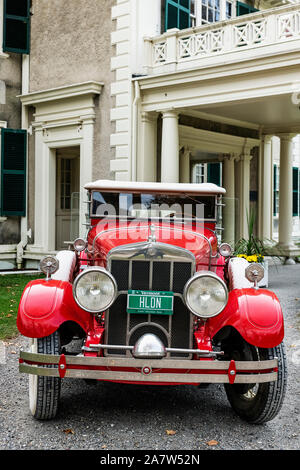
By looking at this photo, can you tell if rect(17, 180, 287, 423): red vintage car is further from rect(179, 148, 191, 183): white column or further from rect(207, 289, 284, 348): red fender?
rect(179, 148, 191, 183): white column

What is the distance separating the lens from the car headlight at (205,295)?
3.77 meters

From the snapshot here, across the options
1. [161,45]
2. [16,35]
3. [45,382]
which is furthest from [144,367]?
[16,35]

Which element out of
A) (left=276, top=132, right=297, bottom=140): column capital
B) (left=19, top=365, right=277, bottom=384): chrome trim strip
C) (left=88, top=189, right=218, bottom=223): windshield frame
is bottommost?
(left=19, top=365, right=277, bottom=384): chrome trim strip

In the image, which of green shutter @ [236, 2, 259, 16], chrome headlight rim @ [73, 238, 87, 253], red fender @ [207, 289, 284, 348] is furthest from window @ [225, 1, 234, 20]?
red fender @ [207, 289, 284, 348]

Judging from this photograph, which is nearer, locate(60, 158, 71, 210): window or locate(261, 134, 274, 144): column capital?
locate(60, 158, 71, 210): window

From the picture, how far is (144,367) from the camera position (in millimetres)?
3621

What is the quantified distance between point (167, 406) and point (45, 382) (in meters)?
1.04

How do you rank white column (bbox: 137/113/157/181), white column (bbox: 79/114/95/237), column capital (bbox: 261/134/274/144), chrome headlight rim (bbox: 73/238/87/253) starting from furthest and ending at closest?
column capital (bbox: 261/134/274/144), white column (bbox: 79/114/95/237), white column (bbox: 137/113/157/181), chrome headlight rim (bbox: 73/238/87/253)

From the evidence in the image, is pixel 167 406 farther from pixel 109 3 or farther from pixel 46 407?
pixel 109 3

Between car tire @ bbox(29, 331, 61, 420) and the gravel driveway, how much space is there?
0.09 m

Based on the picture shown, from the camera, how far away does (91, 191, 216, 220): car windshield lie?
5.09 meters

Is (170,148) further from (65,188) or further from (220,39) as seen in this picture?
(65,188)

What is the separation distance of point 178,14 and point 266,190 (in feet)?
18.5
